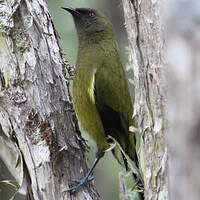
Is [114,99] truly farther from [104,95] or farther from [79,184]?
[79,184]

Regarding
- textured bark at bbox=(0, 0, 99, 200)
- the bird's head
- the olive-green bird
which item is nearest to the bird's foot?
textured bark at bbox=(0, 0, 99, 200)

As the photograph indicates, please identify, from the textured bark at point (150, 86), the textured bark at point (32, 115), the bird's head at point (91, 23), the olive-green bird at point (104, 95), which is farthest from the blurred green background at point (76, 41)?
the textured bark at point (150, 86)

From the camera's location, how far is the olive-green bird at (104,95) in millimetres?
4172

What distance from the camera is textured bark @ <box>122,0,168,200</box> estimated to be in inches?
97.8

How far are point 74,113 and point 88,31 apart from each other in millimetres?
891

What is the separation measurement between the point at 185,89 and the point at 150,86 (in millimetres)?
1339

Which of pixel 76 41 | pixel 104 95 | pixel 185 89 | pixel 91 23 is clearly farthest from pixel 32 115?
pixel 76 41

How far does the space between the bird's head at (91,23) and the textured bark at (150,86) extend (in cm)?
179

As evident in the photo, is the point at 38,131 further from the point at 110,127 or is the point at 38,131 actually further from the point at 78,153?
the point at 110,127

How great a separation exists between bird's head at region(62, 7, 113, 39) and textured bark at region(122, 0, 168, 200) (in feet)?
5.86

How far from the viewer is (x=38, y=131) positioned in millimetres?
3359

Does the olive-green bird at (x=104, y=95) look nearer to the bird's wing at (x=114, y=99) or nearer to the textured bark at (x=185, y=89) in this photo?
the bird's wing at (x=114, y=99)

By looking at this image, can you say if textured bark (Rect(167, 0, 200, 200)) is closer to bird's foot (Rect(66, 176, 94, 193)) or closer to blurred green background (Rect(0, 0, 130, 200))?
bird's foot (Rect(66, 176, 94, 193))

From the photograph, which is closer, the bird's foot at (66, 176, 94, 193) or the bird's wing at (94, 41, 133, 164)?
the bird's foot at (66, 176, 94, 193)
